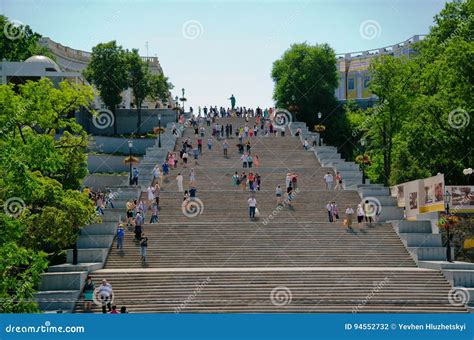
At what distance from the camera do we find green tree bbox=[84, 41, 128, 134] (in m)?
79.4

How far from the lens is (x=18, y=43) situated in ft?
278

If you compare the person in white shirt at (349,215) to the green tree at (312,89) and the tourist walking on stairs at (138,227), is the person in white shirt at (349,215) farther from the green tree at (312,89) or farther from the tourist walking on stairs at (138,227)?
the green tree at (312,89)

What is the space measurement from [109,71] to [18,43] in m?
11.1

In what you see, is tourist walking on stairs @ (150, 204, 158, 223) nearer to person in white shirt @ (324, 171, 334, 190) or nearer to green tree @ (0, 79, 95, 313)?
green tree @ (0, 79, 95, 313)

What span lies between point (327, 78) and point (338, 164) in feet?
98.1

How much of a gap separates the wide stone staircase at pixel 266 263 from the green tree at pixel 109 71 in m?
27.8

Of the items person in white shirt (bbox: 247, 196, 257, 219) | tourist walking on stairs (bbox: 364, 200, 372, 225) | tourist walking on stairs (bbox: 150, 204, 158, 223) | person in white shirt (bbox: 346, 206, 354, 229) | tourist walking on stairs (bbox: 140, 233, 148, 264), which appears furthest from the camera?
person in white shirt (bbox: 247, 196, 257, 219)

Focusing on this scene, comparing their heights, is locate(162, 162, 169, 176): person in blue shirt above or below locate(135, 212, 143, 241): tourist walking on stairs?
above

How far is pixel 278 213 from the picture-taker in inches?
1860

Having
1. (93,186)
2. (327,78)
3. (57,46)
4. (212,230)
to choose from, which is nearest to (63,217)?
(212,230)

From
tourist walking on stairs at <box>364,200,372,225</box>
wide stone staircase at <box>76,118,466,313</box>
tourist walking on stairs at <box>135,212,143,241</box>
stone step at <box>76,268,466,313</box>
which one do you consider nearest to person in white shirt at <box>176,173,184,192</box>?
wide stone staircase at <box>76,118,466,313</box>

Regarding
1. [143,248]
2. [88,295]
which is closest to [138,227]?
A: [143,248]

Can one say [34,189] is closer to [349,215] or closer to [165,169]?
[349,215]

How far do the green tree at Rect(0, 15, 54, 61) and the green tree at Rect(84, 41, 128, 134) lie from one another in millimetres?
7007
